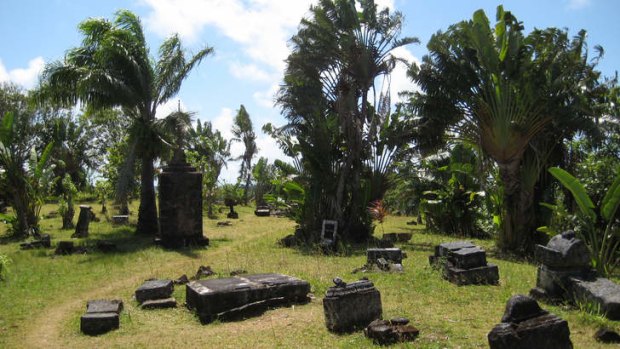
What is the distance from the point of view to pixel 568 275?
7.08 m

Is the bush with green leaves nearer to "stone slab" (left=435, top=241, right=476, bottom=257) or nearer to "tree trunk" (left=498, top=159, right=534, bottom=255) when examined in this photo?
"stone slab" (left=435, top=241, right=476, bottom=257)

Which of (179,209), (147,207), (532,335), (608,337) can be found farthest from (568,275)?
(147,207)

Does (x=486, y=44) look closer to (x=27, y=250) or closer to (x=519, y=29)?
(x=519, y=29)

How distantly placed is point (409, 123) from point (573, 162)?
15.4 ft

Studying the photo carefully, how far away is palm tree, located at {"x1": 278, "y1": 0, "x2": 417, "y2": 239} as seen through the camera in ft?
51.2

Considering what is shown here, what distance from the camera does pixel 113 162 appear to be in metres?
23.6

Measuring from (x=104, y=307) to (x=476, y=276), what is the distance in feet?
19.0

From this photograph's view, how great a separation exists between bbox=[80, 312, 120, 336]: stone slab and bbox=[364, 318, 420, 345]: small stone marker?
11.5 feet

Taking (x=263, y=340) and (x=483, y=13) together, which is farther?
(x=483, y=13)

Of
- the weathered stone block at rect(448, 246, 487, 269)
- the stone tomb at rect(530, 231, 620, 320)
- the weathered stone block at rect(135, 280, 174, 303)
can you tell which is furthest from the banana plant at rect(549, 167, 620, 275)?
the weathered stone block at rect(135, 280, 174, 303)

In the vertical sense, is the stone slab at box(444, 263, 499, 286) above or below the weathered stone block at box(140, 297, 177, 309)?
above

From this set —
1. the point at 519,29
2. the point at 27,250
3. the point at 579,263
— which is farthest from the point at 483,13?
the point at 27,250

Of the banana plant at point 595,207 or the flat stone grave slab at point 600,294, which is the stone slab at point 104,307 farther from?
the banana plant at point 595,207

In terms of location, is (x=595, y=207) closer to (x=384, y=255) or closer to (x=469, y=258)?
(x=469, y=258)
